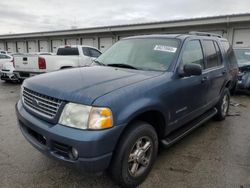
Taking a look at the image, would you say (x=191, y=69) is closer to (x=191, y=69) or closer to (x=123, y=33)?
(x=191, y=69)

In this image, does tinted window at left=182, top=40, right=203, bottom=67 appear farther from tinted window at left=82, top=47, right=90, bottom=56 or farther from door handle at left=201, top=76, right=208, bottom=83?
tinted window at left=82, top=47, right=90, bottom=56

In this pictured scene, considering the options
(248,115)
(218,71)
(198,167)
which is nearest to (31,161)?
(198,167)

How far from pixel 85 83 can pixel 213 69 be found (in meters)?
2.76

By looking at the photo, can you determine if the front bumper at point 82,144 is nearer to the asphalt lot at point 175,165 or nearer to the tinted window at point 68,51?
the asphalt lot at point 175,165

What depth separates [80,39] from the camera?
25.2m

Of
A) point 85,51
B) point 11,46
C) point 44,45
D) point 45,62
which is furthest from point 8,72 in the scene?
point 11,46

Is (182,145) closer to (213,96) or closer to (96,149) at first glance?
(213,96)

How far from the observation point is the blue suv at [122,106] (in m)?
2.15

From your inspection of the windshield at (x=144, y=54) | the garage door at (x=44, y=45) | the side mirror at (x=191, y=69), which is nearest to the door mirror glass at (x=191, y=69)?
the side mirror at (x=191, y=69)

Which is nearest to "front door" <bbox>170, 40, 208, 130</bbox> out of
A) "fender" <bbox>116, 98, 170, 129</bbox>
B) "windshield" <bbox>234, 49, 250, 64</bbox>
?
"fender" <bbox>116, 98, 170, 129</bbox>

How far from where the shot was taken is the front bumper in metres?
2.08

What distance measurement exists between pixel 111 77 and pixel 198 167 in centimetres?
179

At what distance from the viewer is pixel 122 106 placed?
7.41 ft

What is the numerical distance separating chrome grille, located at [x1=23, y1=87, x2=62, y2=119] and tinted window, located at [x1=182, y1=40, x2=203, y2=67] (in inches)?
77.5
